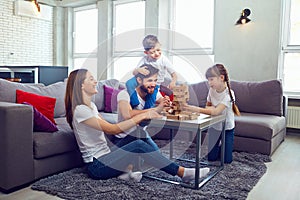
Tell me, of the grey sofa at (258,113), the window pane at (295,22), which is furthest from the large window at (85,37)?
the window pane at (295,22)

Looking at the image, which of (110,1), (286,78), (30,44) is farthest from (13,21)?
(286,78)

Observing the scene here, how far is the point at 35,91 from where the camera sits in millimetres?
2938

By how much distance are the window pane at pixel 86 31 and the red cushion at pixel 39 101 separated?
409 centimetres

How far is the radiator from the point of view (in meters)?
4.44

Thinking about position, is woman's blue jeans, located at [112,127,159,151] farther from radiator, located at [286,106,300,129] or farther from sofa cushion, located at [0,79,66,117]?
radiator, located at [286,106,300,129]

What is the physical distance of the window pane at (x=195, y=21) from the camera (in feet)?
17.0

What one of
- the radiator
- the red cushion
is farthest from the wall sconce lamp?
the red cushion

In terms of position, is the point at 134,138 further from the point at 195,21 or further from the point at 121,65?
the point at 121,65

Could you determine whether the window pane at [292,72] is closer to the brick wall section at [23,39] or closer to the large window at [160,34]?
the large window at [160,34]

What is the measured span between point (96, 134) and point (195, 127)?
81 cm

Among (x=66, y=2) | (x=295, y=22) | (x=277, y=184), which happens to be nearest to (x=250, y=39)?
(x=295, y=22)

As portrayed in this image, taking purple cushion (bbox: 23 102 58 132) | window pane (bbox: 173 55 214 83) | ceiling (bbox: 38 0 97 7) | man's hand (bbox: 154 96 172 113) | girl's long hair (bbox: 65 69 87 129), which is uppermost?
ceiling (bbox: 38 0 97 7)

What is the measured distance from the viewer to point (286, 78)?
468cm

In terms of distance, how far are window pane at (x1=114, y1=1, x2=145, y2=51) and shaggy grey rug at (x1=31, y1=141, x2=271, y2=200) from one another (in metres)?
3.77
